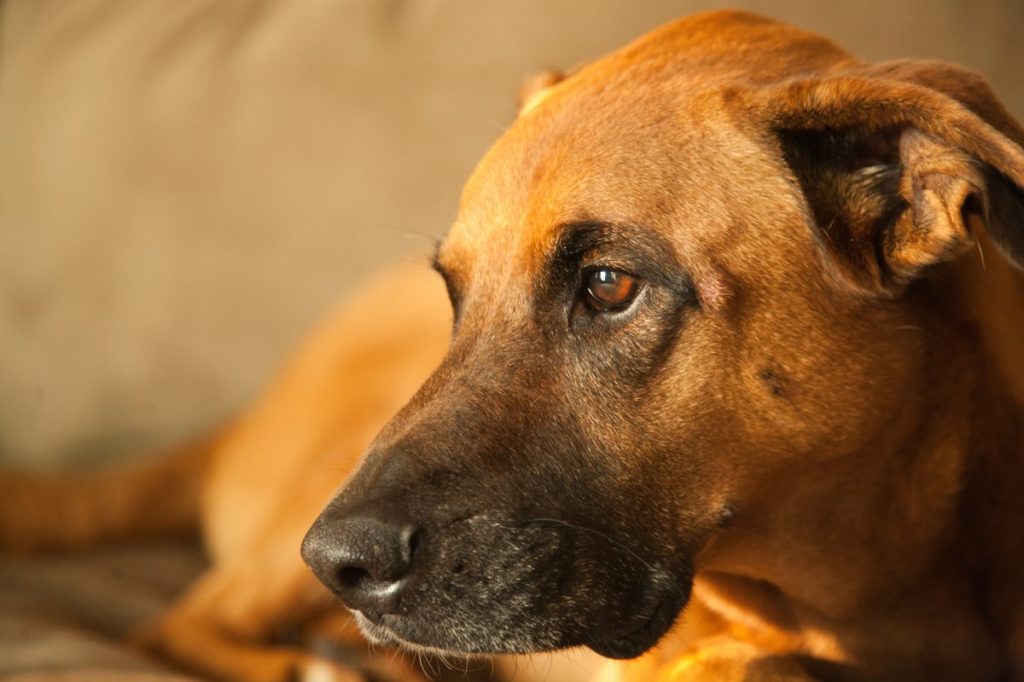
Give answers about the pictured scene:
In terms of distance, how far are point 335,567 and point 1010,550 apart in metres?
0.87

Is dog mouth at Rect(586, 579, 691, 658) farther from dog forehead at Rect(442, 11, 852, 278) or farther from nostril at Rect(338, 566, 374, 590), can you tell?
dog forehead at Rect(442, 11, 852, 278)

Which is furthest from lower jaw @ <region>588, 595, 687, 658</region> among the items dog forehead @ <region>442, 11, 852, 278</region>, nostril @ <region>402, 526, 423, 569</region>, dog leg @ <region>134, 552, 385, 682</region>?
dog leg @ <region>134, 552, 385, 682</region>

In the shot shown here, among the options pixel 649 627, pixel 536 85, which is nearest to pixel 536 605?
pixel 649 627

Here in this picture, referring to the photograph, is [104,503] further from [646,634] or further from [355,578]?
[646,634]

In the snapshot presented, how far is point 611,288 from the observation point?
1.38 metres

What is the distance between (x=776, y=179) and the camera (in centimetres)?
142

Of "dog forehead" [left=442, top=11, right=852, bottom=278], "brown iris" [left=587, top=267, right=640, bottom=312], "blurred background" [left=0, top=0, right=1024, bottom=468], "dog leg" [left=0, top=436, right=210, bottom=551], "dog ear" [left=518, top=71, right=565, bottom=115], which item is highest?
"dog forehead" [left=442, top=11, right=852, bottom=278]

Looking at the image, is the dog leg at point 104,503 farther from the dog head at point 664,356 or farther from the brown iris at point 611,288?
the brown iris at point 611,288

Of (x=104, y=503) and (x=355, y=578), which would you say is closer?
(x=355, y=578)

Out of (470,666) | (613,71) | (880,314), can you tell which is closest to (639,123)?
(613,71)

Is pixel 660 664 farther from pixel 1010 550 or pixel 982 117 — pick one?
pixel 982 117

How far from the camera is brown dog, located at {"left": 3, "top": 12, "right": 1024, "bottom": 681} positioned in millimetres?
1311

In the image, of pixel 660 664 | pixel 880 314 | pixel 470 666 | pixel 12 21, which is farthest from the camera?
pixel 12 21

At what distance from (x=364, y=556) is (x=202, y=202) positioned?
1698mm
